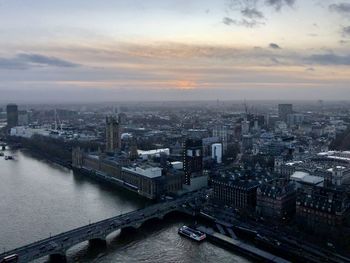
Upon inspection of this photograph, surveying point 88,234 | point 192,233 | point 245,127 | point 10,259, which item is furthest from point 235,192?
point 245,127

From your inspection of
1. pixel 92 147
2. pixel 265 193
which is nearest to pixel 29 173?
pixel 92 147

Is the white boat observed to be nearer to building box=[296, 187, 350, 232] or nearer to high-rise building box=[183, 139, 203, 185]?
building box=[296, 187, 350, 232]

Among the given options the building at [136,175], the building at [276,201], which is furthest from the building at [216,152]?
the building at [276,201]

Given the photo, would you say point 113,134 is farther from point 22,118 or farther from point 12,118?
point 22,118

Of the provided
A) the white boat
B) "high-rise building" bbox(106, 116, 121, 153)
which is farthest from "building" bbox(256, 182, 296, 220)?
"high-rise building" bbox(106, 116, 121, 153)

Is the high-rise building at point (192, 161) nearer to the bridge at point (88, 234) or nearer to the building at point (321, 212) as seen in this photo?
the bridge at point (88, 234)
